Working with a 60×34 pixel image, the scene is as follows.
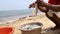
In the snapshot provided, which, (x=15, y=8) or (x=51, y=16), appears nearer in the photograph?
(x=51, y=16)

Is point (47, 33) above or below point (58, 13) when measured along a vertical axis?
below

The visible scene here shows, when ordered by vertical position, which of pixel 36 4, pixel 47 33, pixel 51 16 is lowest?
pixel 47 33

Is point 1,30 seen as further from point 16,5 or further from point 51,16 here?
point 16,5

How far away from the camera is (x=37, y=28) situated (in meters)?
1.97

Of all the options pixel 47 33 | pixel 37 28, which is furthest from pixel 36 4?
pixel 47 33

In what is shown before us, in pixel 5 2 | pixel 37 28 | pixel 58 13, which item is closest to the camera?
pixel 37 28

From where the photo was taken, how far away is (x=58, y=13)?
2186 millimetres

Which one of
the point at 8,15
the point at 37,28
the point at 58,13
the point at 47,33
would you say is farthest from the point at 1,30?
the point at 8,15

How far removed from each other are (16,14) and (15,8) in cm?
15

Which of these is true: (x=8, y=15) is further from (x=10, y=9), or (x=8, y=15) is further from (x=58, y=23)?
(x=58, y=23)

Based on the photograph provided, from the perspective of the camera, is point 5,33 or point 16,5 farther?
point 16,5

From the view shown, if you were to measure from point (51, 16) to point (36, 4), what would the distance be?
14.1 inches

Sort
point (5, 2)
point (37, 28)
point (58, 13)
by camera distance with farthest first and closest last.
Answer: point (5, 2) → point (58, 13) → point (37, 28)

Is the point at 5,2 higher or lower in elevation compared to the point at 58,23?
higher
